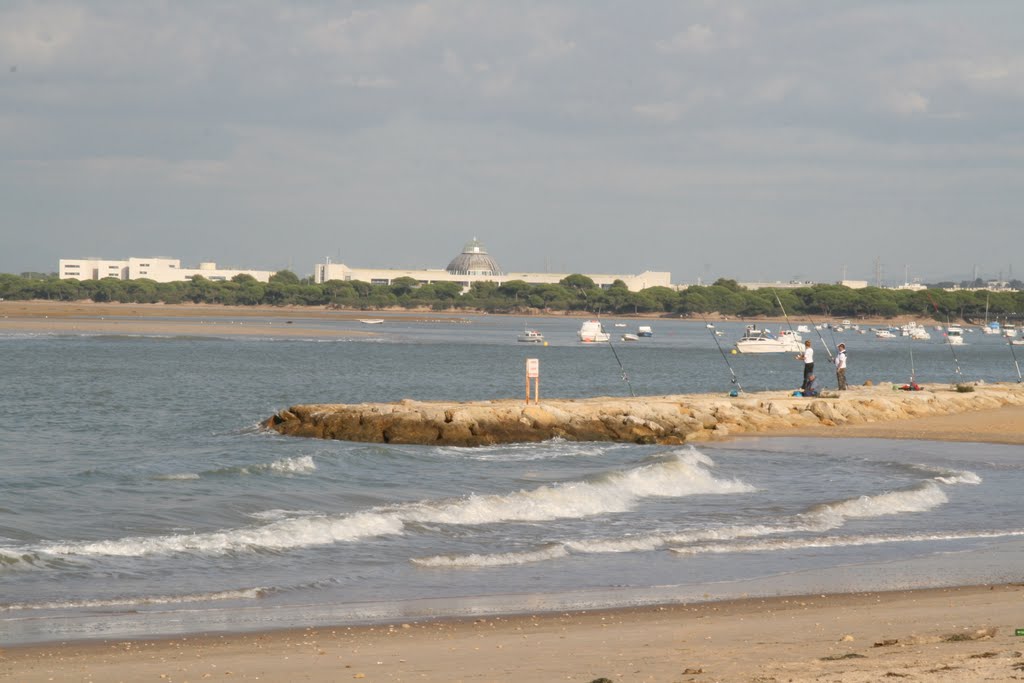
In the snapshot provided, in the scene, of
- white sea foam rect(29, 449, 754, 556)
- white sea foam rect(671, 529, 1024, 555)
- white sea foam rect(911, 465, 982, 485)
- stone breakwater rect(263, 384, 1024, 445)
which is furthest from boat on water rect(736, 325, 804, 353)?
white sea foam rect(671, 529, 1024, 555)

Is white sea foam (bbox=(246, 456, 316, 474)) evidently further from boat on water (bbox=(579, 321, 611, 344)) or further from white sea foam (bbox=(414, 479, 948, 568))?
boat on water (bbox=(579, 321, 611, 344))

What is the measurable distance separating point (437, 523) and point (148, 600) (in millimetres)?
6040

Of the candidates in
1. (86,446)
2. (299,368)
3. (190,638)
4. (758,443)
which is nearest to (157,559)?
(190,638)

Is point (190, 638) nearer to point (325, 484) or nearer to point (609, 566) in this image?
point (609, 566)

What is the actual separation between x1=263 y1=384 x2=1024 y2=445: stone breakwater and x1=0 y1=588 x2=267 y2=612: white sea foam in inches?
663

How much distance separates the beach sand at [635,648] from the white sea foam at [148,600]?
1.79m

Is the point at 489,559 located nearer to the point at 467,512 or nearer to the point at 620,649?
the point at 467,512

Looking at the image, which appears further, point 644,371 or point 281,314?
point 281,314

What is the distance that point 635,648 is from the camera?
35.1ft

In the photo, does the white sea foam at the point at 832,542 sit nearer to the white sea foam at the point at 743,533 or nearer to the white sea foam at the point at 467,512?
the white sea foam at the point at 743,533

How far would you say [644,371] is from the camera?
72.4 metres

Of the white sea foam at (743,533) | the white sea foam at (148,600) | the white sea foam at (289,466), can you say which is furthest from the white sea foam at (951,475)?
the white sea foam at (148,600)

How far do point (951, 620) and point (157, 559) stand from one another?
9064 millimetres

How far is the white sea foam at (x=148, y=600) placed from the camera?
1242 centimetres
